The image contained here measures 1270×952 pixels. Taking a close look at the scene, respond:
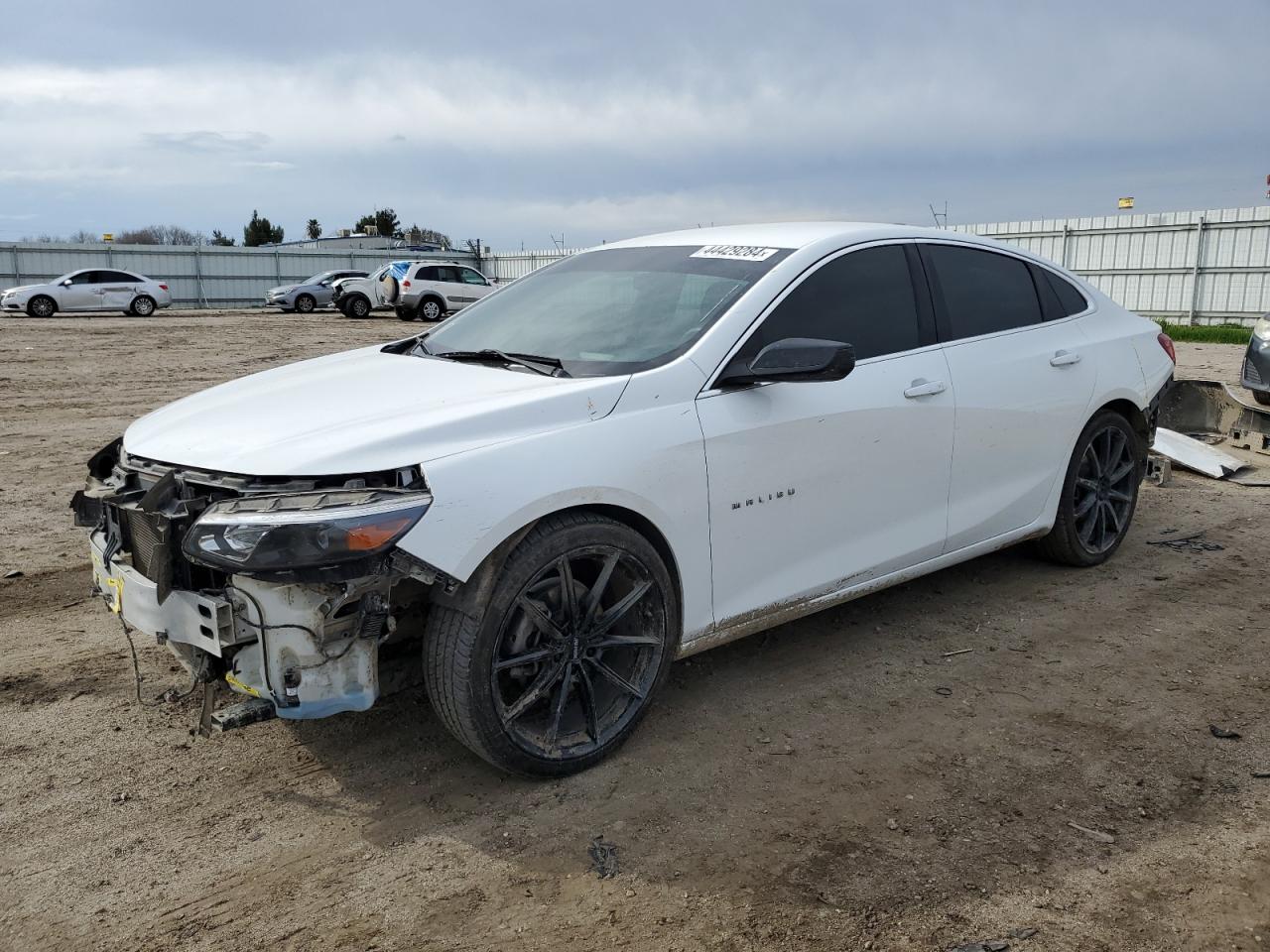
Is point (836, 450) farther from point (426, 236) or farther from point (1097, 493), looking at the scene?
point (426, 236)

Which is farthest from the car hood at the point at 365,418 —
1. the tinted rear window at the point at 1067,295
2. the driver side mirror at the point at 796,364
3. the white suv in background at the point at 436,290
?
the white suv in background at the point at 436,290

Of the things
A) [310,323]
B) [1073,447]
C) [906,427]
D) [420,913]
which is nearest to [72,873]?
[420,913]

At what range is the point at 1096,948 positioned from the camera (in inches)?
101

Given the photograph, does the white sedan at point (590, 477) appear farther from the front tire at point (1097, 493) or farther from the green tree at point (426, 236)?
the green tree at point (426, 236)

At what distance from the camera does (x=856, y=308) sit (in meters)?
4.12

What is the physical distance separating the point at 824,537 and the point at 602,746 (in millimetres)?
1163

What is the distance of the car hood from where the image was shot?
2.94 meters

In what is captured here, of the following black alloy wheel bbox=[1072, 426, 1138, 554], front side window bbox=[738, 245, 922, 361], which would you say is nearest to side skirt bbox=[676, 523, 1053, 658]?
black alloy wheel bbox=[1072, 426, 1138, 554]

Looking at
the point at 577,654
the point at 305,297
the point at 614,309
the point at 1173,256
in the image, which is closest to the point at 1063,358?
the point at 614,309

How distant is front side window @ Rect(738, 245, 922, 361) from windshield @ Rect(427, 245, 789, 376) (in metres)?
0.17

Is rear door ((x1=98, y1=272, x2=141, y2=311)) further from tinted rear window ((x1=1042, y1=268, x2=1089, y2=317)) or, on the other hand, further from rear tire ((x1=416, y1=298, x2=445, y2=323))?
tinted rear window ((x1=1042, y1=268, x2=1089, y2=317))

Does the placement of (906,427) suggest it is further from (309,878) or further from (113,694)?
(113,694)

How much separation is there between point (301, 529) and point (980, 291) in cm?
331

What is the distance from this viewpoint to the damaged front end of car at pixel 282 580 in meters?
2.73
